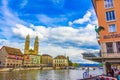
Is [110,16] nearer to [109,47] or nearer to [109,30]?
[109,30]

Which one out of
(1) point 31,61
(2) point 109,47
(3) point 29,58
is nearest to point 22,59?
(3) point 29,58

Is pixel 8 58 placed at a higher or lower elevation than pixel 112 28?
lower

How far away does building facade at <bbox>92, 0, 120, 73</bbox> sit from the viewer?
82.5ft

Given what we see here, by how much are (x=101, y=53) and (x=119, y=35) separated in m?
4.29

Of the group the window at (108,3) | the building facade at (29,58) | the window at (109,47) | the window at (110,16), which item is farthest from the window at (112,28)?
the building facade at (29,58)

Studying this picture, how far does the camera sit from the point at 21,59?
140 meters

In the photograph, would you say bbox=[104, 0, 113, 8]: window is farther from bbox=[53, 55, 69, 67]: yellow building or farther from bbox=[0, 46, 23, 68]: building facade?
bbox=[53, 55, 69, 67]: yellow building

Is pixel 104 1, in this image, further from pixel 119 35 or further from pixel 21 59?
pixel 21 59

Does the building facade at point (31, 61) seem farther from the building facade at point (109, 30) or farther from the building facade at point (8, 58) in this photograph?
the building facade at point (109, 30)

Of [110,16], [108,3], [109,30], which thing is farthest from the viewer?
[108,3]

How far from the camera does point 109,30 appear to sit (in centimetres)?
2669

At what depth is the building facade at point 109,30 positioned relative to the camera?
25153mm

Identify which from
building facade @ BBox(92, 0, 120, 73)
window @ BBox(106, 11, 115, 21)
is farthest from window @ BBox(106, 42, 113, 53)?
window @ BBox(106, 11, 115, 21)

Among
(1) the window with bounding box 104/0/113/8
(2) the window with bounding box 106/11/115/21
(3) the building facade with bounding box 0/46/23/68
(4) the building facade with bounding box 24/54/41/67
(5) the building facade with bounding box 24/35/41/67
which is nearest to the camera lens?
(2) the window with bounding box 106/11/115/21
